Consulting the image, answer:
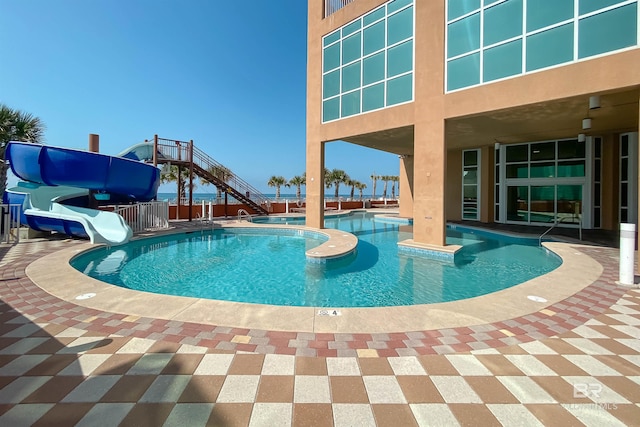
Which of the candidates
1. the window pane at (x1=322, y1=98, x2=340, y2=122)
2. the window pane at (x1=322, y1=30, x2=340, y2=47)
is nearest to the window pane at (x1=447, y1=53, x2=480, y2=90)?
the window pane at (x1=322, y1=98, x2=340, y2=122)

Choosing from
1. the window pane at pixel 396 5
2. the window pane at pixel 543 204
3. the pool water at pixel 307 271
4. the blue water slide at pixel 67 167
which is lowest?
the pool water at pixel 307 271

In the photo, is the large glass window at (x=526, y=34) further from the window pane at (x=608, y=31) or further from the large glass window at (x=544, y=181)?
the large glass window at (x=544, y=181)

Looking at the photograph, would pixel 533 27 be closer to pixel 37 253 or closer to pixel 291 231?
pixel 291 231

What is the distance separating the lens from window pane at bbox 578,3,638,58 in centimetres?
634

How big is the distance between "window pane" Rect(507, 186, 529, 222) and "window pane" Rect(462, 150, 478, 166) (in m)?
2.45

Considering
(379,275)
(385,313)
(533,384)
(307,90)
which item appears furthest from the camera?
(307,90)

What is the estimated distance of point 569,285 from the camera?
209 inches

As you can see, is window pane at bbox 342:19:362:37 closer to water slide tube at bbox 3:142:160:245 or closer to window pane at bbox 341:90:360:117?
window pane at bbox 341:90:360:117

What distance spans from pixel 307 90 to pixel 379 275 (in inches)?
398

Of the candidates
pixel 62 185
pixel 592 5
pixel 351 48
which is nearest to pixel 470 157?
pixel 351 48

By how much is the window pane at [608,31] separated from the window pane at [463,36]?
2484 mm

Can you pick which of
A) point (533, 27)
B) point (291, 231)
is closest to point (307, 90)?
point (291, 231)

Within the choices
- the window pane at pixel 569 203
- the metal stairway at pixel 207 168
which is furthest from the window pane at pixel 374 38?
the metal stairway at pixel 207 168

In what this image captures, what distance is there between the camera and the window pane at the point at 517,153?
15461 mm
